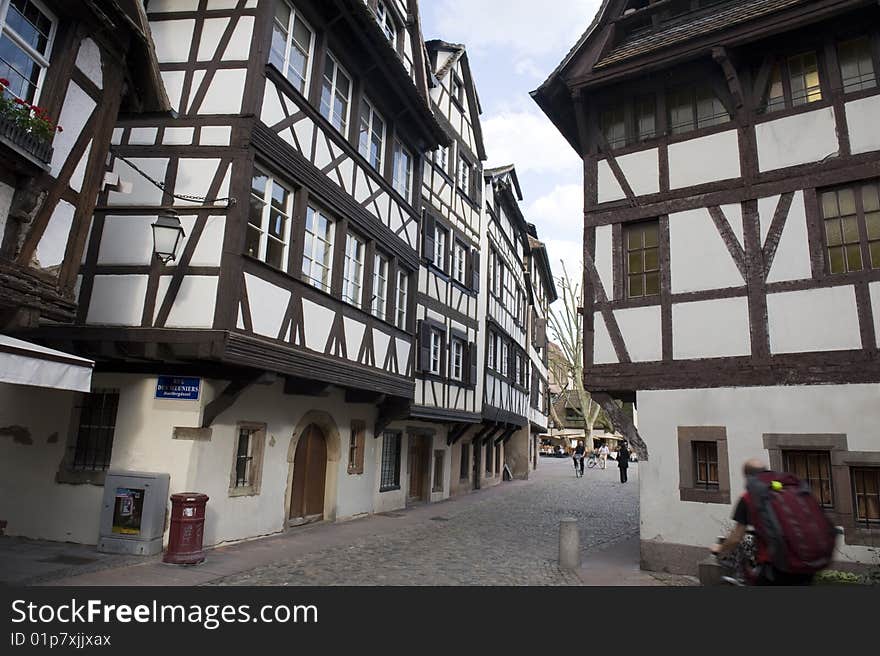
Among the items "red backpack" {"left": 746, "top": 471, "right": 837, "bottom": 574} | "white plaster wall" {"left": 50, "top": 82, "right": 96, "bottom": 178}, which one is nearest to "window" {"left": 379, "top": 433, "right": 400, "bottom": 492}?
"white plaster wall" {"left": 50, "top": 82, "right": 96, "bottom": 178}

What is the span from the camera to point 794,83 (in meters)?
9.04

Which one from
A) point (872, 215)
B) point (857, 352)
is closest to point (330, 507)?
point (857, 352)

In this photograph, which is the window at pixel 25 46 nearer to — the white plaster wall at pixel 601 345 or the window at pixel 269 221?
the window at pixel 269 221

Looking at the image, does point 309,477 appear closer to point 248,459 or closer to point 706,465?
point 248,459

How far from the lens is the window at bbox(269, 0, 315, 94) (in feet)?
31.1

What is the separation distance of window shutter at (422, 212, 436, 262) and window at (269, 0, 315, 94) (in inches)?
237

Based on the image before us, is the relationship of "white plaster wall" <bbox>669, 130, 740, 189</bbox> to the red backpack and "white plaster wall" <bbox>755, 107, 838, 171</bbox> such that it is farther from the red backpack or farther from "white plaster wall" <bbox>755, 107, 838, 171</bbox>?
the red backpack

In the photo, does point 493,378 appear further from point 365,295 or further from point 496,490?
point 365,295

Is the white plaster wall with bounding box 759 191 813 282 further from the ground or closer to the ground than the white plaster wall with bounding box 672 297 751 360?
further from the ground

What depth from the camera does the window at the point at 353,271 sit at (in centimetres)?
1140

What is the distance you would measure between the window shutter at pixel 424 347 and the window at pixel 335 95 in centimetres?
565

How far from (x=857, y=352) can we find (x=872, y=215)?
1.86 m

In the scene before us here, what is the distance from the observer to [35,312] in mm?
6449

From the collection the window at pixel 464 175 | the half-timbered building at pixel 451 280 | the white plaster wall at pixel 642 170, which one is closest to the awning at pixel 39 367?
the white plaster wall at pixel 642 170
